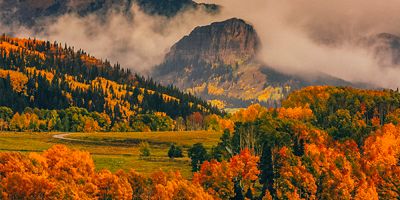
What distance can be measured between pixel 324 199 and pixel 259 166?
76.3ft

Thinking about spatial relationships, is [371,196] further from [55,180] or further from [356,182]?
[55,180]

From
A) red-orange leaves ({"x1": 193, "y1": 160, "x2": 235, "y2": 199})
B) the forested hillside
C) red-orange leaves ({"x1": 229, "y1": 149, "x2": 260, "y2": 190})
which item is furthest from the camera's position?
red-orange leaves ({"x1": 229, "y1": 149, "x2": 260, "y2": 190})

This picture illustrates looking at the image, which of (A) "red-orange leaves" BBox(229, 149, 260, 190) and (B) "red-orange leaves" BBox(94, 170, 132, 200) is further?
(A) "red-orange leaves" BBox(229, 149, 260, 190)

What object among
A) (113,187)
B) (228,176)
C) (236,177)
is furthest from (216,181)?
(113,187)

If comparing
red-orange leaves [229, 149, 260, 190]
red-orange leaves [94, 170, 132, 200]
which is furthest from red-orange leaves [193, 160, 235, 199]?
red-orange leaves [94, 170, 132, 200]

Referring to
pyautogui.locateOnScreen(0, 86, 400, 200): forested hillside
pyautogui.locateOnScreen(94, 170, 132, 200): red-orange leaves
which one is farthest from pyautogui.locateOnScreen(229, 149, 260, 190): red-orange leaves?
pyautogui.locateOnScreen(94, 170, 132, 200): red-orange leaves

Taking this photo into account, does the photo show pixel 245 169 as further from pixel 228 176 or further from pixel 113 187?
pixel 113 187

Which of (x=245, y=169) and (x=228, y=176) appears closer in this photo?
(x=228, y=176)

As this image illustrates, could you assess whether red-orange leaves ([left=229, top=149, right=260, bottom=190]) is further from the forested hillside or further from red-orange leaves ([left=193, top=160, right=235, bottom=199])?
red-orange leaves ([left=193, top=160, right=235, bottom=199])

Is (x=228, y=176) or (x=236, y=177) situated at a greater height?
(x=228, y=176)

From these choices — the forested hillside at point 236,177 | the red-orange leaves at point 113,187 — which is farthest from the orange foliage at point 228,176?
the red-orange leaves at point 113,187

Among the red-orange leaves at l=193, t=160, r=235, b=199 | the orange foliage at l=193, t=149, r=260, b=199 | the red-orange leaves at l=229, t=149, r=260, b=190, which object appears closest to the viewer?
the red-orange leaves at l=193, t=160, r=235, b=199

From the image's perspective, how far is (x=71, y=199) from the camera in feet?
413

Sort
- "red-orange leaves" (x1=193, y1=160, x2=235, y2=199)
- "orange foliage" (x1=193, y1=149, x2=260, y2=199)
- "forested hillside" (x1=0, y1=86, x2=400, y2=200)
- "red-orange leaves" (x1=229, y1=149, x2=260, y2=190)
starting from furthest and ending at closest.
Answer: "red-orange leaves" (x1=229, y1=149, x2=260, y2=190) → "orange foliage" (x1=193, y1=149, x2=260, y2=199) → "red-orange leaves" (x1=193, y1=160, x2=235, y2=199) → "forested hillside" (x1=0, y1=86, x2=400, y2=200)
